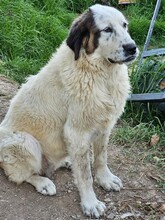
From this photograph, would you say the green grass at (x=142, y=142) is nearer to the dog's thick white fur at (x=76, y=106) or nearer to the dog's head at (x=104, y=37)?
the dog's thick white fur at (x=76, y=106)

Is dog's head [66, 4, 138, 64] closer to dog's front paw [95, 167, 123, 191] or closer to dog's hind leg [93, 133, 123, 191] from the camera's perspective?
dog's hind leg [93, 133, 123, 191]

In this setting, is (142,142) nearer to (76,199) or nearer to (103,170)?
(103,170)

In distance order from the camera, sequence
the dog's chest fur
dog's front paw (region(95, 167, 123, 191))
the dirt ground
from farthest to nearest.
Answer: dog's front paw (region(95, 167, 123, 191))
the dirt ground
the dog's chest fur

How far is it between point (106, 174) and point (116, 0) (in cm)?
528

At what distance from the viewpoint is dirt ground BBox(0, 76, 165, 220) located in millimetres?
3693

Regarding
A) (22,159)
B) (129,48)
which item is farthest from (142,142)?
(129,48)

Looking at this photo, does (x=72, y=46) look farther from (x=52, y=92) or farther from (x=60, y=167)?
(x=60, y=167)

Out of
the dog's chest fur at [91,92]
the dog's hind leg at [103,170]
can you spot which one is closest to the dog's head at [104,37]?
the dog's chest fur at [91,92]

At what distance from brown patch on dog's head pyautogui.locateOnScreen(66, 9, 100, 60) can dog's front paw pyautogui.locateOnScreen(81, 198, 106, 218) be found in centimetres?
115

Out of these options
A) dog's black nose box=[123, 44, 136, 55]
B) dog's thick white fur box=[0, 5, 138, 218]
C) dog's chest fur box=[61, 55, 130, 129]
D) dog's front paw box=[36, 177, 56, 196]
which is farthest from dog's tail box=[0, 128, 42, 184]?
dog's black nose box=[123, 44, 136, 55]

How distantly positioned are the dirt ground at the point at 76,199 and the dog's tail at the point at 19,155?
0.42ft

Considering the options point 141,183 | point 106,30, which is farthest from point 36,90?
point 141,183

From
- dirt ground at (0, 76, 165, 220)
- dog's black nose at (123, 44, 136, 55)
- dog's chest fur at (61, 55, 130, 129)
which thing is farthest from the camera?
dirt ground at (0, 76, 165, 220)

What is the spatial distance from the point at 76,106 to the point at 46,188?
2.44 feet
